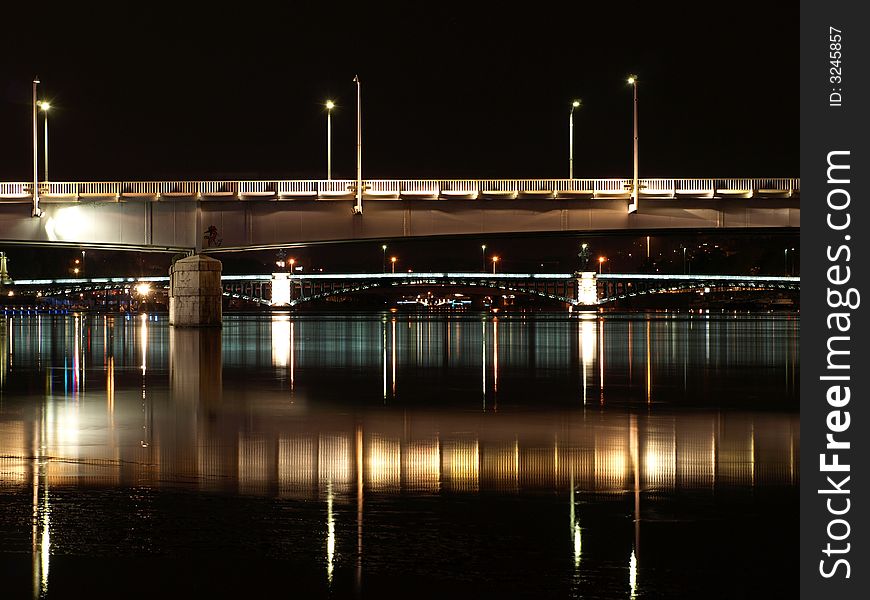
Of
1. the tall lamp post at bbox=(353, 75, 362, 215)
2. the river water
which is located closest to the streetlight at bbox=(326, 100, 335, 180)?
the tall lamp post at bbox=(353, 75, 362, 215)

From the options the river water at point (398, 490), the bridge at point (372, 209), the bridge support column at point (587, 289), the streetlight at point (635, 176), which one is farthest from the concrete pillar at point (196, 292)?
the bridge support column at point (587, 289)

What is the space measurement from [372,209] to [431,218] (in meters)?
3.58

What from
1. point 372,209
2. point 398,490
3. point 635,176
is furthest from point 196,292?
point 398,490

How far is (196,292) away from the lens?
8331 centimetres

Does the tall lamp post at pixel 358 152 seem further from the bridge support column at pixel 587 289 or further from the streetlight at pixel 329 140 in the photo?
the bridge support column at pixel 587 289

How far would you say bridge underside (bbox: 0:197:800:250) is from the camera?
8025 cm

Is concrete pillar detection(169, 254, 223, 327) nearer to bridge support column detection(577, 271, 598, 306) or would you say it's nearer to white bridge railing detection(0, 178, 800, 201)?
white bridge railing detection(0, 178, 800, 201)

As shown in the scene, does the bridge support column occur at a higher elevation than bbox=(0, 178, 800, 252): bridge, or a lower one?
lower

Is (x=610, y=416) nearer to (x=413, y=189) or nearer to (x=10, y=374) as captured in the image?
(x=10, y=374)

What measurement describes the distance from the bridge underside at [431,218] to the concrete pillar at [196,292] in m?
3.72

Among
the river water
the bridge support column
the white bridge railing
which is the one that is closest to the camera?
the river water

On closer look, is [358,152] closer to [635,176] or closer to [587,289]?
[635,176]

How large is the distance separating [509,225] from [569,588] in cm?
7083

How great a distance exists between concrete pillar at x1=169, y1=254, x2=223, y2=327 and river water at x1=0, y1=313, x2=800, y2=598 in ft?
170
